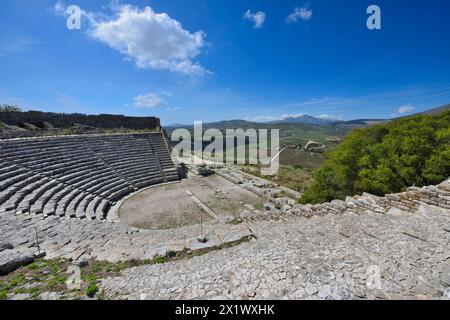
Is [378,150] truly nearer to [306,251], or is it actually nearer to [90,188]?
[306,251]

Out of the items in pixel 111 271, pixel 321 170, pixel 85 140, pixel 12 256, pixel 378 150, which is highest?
pixel 85 140

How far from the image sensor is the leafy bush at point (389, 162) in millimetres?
8169

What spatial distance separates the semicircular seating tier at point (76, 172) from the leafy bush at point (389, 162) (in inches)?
450

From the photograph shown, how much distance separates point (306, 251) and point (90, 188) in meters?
12.1

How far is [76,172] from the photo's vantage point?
1227 cm

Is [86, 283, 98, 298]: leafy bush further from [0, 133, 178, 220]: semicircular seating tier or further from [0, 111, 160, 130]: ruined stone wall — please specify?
[0, 111, 160, 130]: ruined stone wall

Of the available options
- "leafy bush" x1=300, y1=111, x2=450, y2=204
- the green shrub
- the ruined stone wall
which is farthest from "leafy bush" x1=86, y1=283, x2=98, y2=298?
the ruined stone wall

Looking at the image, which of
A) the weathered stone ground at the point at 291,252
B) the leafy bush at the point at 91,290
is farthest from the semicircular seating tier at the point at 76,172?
the leafy bush at the point at 91,290

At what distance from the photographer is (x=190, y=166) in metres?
20.4

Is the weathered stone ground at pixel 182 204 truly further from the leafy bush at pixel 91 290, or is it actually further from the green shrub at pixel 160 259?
the leafy bush at pixel 91 290

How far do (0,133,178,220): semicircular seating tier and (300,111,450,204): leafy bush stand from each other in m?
11.4
